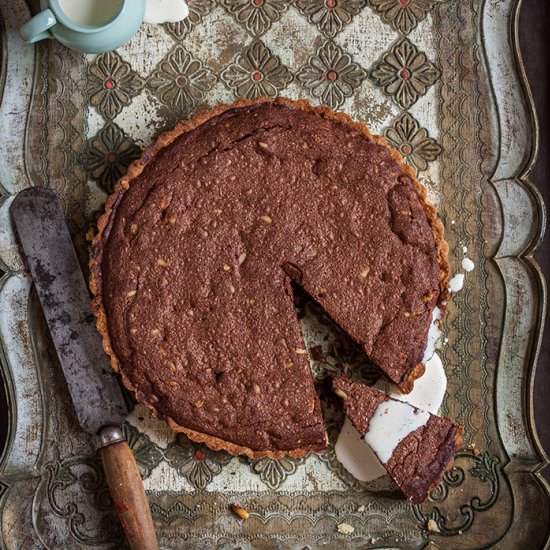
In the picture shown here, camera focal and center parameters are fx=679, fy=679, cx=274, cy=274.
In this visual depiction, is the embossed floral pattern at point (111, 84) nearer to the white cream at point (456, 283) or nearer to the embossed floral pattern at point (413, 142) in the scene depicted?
the embossed floral pattern at point (413, 142)

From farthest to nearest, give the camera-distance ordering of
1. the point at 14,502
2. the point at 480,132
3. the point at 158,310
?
the point at 480,132
the point at 14,502
the point at 158,310

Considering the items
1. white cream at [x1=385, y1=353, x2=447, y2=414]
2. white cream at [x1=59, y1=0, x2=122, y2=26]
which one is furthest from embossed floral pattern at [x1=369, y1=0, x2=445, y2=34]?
white cream at [x1=385, y1=353, x2=447, y2=414]

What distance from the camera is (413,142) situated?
3.72 m

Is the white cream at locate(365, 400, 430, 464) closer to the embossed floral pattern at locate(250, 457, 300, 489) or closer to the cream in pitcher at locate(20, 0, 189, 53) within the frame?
the embossed floral pattern at locate(250, 457, 300, 489)

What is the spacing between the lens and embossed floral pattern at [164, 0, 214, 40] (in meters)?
3.72

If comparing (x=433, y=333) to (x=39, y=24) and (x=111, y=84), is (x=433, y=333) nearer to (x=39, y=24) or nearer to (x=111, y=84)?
(x=111, y=84)

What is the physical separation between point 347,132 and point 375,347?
1.09m

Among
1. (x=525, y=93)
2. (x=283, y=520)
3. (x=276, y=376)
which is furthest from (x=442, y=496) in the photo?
(x=525, y=93)

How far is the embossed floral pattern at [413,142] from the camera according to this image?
12.2 feet

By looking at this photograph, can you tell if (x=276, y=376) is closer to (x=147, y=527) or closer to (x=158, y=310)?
(x=158, y=310)

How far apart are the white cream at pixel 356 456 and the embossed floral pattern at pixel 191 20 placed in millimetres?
2274

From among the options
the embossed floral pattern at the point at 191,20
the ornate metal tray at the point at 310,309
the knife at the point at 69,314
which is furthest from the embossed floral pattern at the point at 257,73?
the knife at the point at 69,314

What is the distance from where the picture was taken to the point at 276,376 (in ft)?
10.9

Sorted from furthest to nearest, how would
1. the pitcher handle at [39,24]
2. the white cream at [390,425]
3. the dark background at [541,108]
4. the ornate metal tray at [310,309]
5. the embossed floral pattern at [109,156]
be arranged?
1. the dark background at [541,108]
2. the embossed floral pattern at [109,156]
3. the ornate metal tray at [310,309]
4. the white cream at [390,425]
5. the pitcher handle at [39,24]
